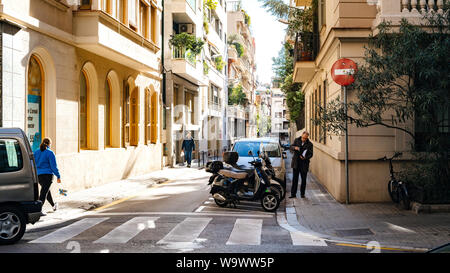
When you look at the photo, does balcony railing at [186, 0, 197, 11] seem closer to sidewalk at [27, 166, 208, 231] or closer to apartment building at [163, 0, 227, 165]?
apartment building at [163, 0, 227, 165]

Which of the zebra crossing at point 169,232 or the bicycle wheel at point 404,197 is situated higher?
the bicycle wheel at point 404,197

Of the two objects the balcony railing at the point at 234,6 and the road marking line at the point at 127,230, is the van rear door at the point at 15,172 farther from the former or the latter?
the balcony railing at the point at 234,6

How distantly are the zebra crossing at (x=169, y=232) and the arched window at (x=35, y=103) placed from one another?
13.8 ft

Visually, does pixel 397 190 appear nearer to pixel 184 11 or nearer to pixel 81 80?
pixel 81 80

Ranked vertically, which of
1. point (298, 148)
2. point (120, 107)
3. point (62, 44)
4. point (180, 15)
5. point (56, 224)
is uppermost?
point (180, 15)

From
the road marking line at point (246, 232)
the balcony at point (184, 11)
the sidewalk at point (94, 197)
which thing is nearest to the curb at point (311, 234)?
the road marking line at point (246, 232)

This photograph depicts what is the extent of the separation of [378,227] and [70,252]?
549 cm

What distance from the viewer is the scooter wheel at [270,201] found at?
12141 mm

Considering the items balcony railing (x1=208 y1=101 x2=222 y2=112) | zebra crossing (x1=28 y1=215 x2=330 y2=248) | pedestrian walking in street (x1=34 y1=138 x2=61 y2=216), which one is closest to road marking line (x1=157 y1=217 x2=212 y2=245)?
zebra crossing (x1=28 y1=215 x2=330 y2=248)

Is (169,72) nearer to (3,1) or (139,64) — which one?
(139,64)

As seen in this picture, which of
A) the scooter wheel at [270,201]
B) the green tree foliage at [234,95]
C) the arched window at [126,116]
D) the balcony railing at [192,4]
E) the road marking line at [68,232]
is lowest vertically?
the road marking line at [68,232]
